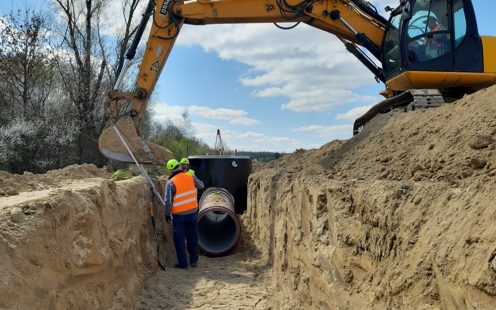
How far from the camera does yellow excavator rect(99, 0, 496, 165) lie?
8.49m

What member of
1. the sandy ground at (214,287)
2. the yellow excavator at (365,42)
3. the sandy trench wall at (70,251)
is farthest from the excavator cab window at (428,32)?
the sandy trench wall at (70,251)

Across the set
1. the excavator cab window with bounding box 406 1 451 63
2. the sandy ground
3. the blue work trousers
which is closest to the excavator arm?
the excavator cab window with bounding box 406 1 451 63

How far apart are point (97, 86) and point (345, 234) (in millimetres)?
22138

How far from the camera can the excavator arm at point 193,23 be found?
9914 millimetres

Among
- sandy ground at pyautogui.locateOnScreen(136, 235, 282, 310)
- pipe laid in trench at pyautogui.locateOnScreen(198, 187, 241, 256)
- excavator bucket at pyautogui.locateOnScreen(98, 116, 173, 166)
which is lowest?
sandy ground at pyautogui.locateOnScreen(136, 235, 282, 310)

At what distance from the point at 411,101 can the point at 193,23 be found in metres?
4.71

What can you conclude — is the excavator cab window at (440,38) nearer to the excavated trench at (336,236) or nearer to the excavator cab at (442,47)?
the excavator cab at (442,47)

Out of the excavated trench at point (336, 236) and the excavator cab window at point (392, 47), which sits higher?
the excavator cab window at point (392, 47)

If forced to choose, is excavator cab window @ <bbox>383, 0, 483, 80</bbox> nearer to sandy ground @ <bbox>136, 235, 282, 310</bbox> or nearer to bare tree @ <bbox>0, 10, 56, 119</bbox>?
sandy ground @ <bbox>136, 235, 282, 310</bbox>

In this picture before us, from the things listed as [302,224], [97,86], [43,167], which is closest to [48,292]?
[302,224]

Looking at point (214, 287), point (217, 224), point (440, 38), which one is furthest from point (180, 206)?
point (440, 38)

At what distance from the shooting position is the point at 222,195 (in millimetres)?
11336

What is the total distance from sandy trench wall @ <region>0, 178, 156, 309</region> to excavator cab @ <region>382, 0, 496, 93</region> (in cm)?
530

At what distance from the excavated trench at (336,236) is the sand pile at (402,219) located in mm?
11
